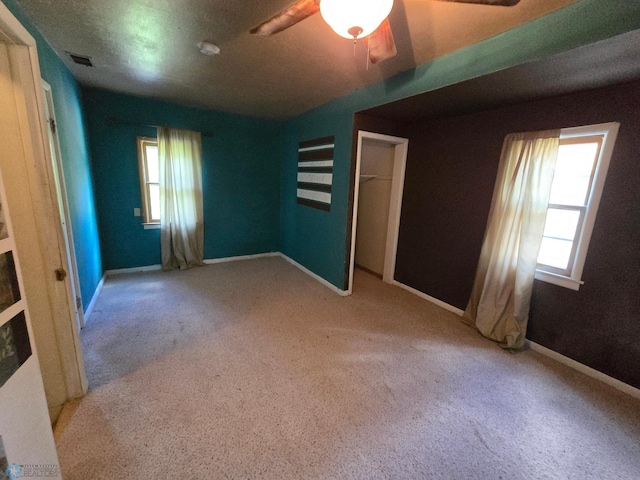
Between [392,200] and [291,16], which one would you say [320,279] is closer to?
[392,200]

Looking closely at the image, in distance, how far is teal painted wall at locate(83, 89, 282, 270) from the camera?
11.2 ft

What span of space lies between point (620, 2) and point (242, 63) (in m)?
2.37

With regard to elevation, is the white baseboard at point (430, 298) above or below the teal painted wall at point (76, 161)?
below

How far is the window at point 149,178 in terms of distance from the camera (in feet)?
11.9

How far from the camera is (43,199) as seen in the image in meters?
1.39

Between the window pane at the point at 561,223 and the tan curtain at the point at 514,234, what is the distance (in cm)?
17

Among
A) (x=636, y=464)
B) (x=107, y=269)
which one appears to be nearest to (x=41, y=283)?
(x=107, y=269)

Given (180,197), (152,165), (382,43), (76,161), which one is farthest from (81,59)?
(382,43)

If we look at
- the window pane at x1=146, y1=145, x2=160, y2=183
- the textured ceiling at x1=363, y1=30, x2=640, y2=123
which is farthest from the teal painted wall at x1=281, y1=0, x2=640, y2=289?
the window pane at x1=146, y1=145, x2=160, y2=183

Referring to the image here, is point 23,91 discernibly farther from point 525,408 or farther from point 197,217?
point 525,408

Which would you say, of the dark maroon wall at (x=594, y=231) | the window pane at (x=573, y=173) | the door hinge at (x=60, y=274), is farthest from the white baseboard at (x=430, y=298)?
the door hinge at (x=60, y=274)

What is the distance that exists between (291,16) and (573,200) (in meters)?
2.52

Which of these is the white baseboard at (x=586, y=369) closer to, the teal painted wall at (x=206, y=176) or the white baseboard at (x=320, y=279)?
the white baseboard at (x=320, y=279)

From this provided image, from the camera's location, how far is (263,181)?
457cm
